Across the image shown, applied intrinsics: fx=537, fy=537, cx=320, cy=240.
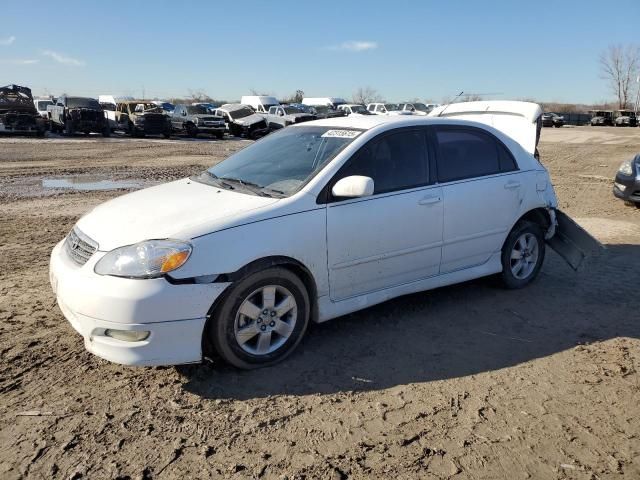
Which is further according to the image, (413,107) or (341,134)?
(413,107)

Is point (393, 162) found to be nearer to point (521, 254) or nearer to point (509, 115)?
point (521, 254)

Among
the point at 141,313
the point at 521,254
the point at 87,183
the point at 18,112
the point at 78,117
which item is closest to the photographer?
the point at 141,313

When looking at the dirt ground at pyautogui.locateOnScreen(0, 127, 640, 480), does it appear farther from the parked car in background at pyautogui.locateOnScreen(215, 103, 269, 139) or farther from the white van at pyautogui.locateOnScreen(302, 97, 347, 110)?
the white van at pyautogui.locateOnScreen(302, 97, 347, 110)

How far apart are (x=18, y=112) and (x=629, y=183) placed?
25.1 metres

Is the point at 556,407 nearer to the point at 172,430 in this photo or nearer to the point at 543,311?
the point at 543,311

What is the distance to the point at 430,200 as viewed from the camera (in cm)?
432

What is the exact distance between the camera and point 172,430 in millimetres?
2928

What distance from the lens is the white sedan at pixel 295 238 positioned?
3.19 meters

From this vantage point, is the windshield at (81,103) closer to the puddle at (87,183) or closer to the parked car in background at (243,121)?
the parked car in background at (243,121)

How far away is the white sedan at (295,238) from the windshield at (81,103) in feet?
84.7

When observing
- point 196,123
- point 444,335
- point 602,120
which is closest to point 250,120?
point 196,123

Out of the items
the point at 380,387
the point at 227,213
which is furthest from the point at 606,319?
the point at 227,213

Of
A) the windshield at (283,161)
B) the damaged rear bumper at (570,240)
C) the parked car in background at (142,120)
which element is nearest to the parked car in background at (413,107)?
the parked car in background at (142,120)

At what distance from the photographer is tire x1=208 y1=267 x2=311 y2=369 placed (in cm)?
335
